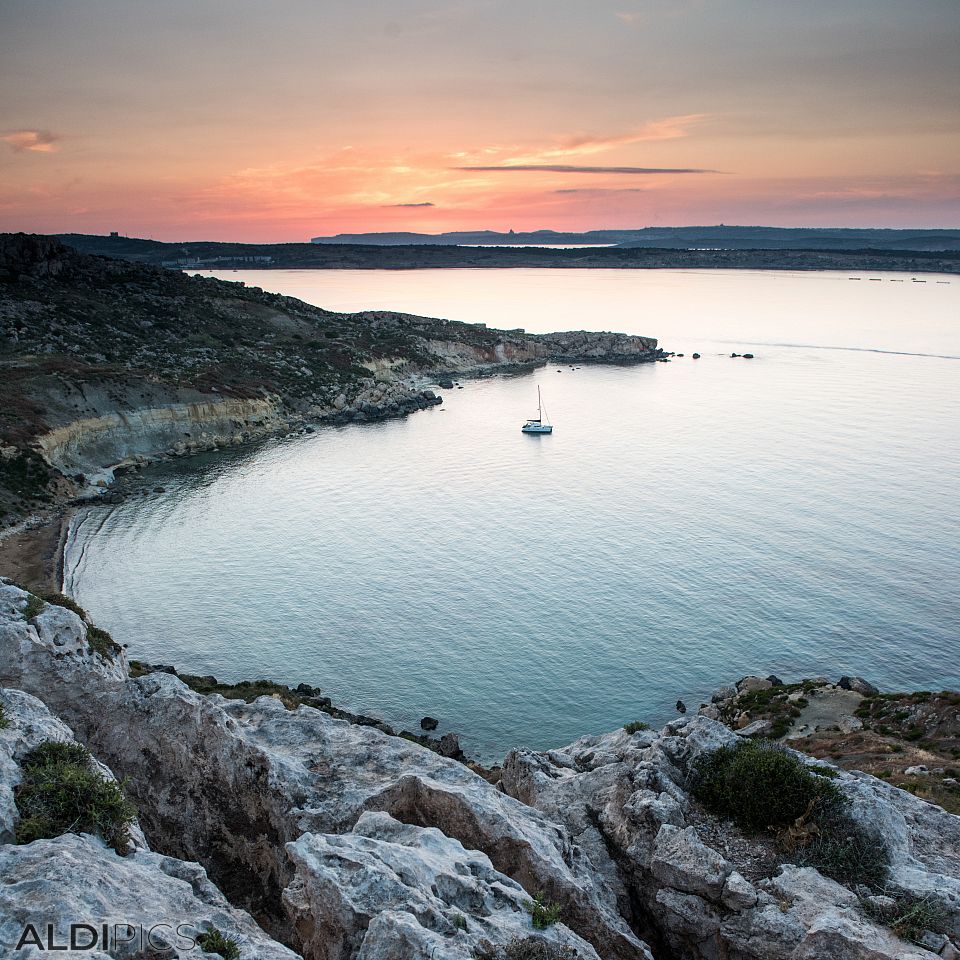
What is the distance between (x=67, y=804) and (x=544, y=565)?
47441 millimetres

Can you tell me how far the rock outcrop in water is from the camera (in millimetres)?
12703

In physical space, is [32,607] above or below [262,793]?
above

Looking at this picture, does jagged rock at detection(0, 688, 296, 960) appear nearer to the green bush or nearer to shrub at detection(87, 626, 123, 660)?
shrub at detection(87, 626, 123, 660)

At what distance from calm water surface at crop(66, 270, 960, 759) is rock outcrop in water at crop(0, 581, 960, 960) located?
64.8 feet

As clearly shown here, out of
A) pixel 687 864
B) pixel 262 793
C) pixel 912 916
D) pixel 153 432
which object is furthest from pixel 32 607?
pixel 153 432

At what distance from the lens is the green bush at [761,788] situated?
58.0 feet

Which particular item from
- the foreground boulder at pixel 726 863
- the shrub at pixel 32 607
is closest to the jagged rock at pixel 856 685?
the foreground boulder at pixel 726 863

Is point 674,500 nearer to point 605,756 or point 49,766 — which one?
point 605,756

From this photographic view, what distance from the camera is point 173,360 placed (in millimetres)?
108438

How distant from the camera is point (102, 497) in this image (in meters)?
71.4

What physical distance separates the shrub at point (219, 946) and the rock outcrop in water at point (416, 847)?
159mm

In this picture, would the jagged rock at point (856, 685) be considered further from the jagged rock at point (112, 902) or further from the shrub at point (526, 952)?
the jagged rock at point (112, 902)

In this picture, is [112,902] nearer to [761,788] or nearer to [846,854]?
[761,788]

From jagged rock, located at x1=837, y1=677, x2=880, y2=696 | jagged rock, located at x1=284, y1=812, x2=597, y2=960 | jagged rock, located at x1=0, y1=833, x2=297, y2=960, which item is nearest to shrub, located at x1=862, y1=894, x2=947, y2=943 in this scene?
jagged rock, located at x1=284, y1=812, x2=597, y2=960
